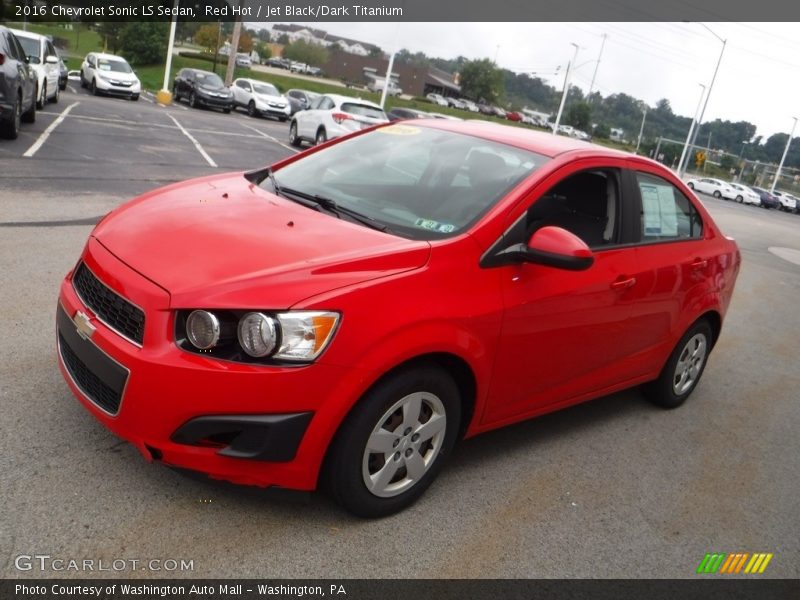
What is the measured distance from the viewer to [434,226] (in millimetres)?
3332

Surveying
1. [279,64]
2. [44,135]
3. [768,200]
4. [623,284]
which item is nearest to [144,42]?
[768,200]

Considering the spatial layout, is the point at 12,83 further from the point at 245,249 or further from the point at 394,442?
the point at 394,442

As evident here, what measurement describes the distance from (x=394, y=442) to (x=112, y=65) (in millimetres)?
30551

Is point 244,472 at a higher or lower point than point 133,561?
higher

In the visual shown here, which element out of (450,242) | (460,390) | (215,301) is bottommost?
(460,390)

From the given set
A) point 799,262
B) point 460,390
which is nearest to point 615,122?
point 799,262

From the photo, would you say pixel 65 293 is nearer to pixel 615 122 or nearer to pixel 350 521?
pixel 350 521

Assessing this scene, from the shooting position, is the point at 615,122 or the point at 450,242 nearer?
the point at 450,242

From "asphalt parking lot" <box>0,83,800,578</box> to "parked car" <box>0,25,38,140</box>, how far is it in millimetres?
5812

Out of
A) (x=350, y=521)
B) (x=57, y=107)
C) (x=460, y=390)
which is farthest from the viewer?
(x=57, y=107)

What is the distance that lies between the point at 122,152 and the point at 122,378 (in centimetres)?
1158

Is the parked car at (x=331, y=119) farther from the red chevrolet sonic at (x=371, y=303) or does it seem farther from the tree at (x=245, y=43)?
the tree at (x=245, y=43)

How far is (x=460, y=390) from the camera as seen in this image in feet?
10.9

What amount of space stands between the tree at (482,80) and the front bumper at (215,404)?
382 feet
